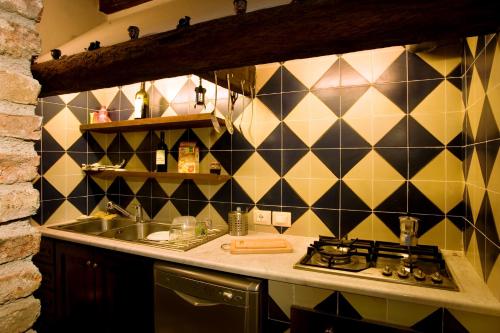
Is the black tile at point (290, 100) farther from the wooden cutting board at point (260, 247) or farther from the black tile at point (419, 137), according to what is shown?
the wooden cutting board at point (260, 247)

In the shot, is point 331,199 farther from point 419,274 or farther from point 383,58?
point 383,58

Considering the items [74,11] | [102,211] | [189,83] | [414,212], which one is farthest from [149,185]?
[414,212]

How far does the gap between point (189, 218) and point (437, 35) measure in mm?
1682

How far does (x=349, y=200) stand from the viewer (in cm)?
171

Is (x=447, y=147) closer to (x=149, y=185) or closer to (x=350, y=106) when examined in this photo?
(x=350, y=106)

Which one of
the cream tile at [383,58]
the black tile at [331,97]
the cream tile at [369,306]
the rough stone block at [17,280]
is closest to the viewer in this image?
the rough stone block at [17,280]

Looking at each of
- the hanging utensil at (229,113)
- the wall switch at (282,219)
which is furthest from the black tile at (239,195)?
the hanging utensil at (229,113)

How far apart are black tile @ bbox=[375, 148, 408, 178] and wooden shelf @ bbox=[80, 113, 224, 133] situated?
3.34 feet

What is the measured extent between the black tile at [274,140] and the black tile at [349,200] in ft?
1.55

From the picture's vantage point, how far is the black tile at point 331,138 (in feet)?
5.71

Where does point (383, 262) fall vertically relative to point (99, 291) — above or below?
above

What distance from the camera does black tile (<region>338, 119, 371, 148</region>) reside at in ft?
5.51

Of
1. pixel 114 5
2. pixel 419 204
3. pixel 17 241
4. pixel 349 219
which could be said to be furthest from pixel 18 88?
pixel 419 204

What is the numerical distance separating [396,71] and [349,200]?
29.9 inches
